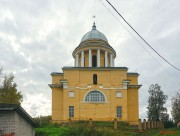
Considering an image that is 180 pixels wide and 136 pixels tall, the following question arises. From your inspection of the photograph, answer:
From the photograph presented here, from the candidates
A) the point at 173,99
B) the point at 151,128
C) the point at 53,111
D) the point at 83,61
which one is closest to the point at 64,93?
the point at 53,111

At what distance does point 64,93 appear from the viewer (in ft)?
149

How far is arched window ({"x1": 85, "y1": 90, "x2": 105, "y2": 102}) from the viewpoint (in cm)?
4550

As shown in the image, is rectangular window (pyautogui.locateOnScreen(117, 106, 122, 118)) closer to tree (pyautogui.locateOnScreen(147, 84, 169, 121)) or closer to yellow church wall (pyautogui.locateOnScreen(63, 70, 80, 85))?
yellow church wall (pyautogui.locateOnScreen(63, 70, 80, 85))

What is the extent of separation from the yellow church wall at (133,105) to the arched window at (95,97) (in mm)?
3948

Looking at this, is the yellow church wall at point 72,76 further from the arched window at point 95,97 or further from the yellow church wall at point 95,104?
the arched window at point 95,97

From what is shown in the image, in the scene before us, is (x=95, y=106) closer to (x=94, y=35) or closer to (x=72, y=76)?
(x=72, y=76)

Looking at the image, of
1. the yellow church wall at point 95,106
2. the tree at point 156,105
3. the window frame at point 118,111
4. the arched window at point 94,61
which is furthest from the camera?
the tree at point 156,105

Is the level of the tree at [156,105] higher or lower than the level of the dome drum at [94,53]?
lower

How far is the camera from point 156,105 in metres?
58.9

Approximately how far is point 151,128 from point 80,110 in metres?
8.93

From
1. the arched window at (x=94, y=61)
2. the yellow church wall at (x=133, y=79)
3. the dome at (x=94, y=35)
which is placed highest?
the dome at (x=94, y=35)

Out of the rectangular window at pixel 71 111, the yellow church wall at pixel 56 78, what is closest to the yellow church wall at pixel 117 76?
the rectangular window at pixel 71 111

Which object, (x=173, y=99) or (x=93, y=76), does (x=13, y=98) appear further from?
(x=173, y=99)

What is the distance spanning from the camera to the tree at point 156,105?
5812cm
